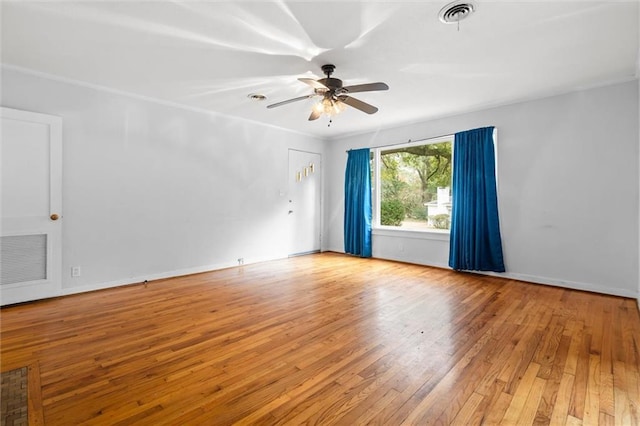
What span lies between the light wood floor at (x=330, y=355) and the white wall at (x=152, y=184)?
2.12 ft

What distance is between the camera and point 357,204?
6395 mm

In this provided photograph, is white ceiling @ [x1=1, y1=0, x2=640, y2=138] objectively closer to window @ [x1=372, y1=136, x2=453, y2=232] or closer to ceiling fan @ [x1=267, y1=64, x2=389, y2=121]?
ceiling fan @ [x1=267, y1=64, x2=389, y2=121]

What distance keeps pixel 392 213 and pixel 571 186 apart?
9.38 ft

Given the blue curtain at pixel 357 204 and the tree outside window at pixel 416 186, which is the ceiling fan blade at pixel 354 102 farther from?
the blue curtain at pixel 357 204

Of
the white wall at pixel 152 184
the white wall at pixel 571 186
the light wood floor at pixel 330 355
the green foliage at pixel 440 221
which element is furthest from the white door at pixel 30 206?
the white wall at pixel 571 186

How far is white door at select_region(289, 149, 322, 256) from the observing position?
6.36 m

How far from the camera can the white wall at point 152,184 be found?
3697 mm

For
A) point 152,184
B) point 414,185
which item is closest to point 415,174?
point 414,185

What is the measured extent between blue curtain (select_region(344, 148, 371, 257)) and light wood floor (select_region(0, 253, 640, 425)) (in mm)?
2418

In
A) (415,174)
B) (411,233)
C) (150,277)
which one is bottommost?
(150,277)

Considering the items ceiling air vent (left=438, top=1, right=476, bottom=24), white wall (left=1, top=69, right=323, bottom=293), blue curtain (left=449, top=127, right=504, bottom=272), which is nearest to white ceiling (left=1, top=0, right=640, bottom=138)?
ceiling air vent (left=438, top=1, right=476, bottom=24)

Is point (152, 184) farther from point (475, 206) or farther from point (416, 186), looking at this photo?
point (475, 206)

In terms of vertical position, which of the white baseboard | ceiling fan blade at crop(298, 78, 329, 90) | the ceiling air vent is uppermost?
the ceiling air vent

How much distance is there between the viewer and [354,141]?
6613mm
